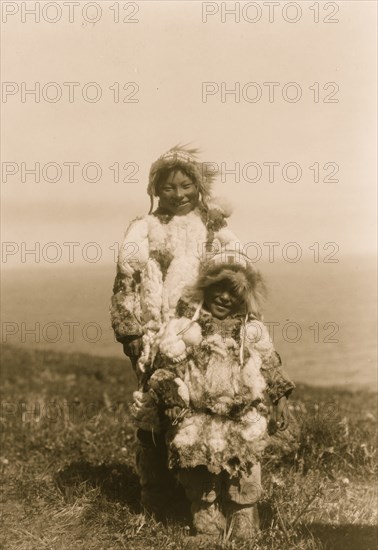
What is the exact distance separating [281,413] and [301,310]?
1031cm

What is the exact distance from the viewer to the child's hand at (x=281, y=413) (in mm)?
4534

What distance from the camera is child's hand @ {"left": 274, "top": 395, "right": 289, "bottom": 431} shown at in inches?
179

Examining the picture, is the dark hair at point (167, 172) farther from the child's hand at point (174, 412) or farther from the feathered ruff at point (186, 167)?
the child's hand at point (174, 412)

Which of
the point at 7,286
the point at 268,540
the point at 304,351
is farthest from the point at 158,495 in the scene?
the point at 304,351

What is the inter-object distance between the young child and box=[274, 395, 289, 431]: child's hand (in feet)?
0.21

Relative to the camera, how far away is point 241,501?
4340 mm

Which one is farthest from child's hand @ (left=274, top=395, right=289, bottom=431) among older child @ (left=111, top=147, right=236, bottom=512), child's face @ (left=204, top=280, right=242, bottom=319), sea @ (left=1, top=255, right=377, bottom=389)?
sea @ (left=1, top=255, right=377, bottom=389)

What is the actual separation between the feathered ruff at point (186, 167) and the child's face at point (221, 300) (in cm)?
96

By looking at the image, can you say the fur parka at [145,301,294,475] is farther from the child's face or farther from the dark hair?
the dark hair

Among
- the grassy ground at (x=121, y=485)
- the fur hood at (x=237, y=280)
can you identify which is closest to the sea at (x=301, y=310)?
the grassy ground at (x=121, y=485)

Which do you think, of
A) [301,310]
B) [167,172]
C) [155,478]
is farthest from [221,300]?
[301,310]

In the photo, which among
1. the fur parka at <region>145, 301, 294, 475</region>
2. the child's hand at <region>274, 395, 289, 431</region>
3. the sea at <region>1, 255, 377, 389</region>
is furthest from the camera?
the sea at <region>1, 255, 377, 389</region>

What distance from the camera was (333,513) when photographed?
516cm

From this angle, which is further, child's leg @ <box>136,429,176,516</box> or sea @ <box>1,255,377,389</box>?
sea @ <box>1,255,377,389</box>
